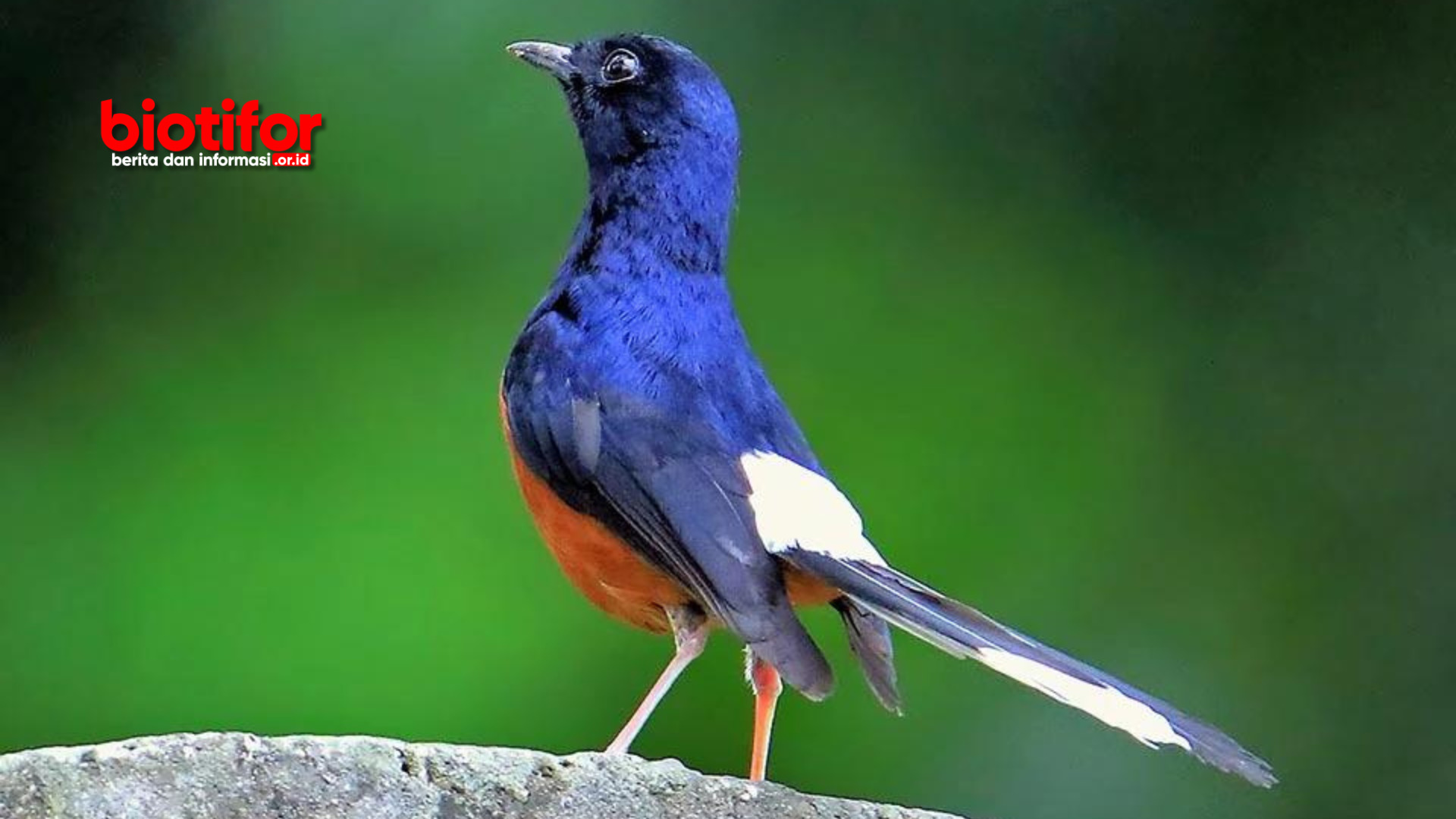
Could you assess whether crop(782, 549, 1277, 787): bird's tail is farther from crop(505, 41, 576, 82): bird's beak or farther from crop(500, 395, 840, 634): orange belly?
crop(505, 41, 576, 82): bird's beak

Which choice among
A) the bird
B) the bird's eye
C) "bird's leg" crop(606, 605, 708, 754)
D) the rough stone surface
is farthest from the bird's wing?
the bird's eye

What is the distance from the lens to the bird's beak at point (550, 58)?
3273mm

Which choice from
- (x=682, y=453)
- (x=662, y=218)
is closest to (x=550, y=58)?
(x=662, y=218)

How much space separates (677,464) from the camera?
2.81 m

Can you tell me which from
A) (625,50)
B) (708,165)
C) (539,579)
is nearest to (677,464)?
(708,165)

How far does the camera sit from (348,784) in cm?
219

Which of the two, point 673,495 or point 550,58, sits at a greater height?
point 550,58

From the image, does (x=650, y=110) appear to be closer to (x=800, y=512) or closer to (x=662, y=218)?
(x=662, y=218)

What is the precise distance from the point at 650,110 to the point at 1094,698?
1.12m

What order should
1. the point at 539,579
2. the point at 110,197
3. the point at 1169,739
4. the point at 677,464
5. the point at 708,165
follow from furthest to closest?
1. the point at 110,197
2. the point at 539,579
3. the point at 708,165
4. the point at 677,464
5. the point at 1169,739

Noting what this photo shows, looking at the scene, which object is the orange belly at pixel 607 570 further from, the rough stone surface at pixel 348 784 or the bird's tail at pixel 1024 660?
the rough stone surface at pixel 348 784

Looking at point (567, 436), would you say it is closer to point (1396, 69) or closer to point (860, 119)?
point (860, 119)

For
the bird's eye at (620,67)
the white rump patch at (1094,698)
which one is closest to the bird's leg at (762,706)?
the white rump patch at (1094,698)

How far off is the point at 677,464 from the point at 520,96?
1727 millimetres
